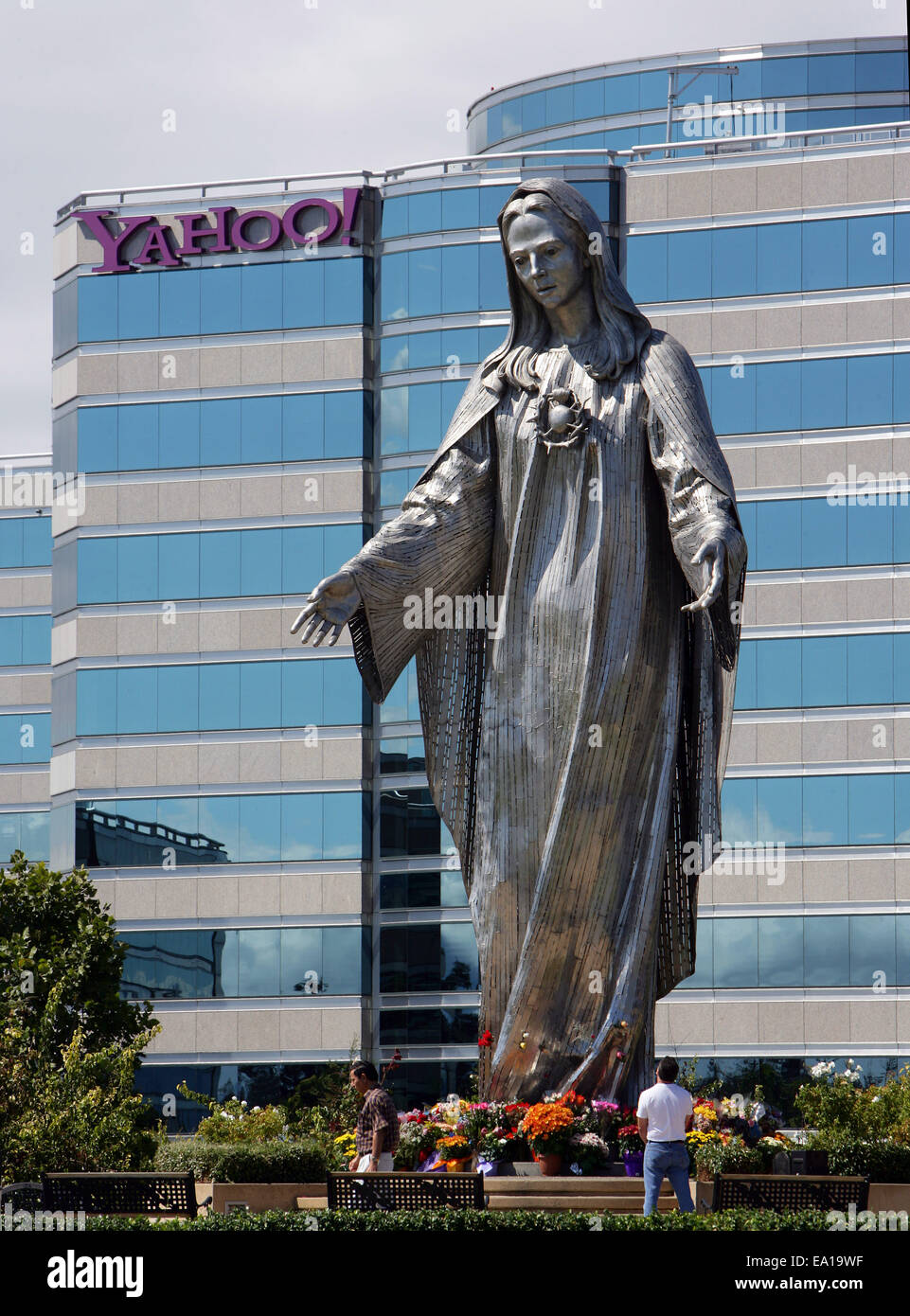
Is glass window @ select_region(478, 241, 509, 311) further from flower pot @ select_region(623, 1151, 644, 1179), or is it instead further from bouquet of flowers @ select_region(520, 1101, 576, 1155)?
bouquet of flowers @ select_region(520, 1101, 576, 1155)

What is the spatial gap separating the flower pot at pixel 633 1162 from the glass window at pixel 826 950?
35.1 metres

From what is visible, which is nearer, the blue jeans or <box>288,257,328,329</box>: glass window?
the blue jeans

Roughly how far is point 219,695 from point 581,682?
3814cm

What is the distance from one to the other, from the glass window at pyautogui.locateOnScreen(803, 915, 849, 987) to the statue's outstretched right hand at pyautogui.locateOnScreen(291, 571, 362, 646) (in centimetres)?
3514

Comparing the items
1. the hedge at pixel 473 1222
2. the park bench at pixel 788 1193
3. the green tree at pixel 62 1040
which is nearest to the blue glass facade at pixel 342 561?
the green tree at pixel 62 1040

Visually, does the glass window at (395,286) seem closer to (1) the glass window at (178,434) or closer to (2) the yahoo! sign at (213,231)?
(2) the yahoo! sign at (213,231)

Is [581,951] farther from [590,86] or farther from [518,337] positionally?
[590,86]

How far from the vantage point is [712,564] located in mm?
13281

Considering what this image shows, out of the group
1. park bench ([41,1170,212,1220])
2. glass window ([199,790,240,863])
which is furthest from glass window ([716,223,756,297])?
park bench ([41,1170,212,1220])

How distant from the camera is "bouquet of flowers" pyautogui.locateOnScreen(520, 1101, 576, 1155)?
12945mm

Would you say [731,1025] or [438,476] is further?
[731,1025]

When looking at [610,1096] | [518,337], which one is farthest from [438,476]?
[610,1096]
